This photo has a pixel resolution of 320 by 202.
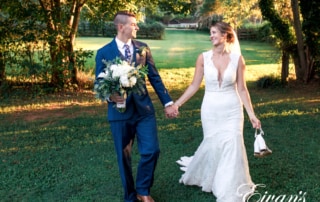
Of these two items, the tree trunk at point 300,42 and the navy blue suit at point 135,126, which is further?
the tree trunk at point 300,42

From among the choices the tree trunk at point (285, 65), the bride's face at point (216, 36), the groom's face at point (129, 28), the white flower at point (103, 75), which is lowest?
the tree trunk at point (285, 65)

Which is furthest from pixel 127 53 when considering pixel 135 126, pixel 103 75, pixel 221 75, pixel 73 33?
pixel 73 33

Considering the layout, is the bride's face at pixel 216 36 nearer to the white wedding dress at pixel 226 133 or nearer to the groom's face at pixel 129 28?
the white wedding dress at pixel 226 133

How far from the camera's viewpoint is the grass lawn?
17.6ft

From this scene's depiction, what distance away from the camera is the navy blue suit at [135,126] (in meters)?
4.50

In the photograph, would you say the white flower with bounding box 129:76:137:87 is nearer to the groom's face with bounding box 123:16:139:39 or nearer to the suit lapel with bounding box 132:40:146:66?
the suit lapel with bounding box 132:40:146:66

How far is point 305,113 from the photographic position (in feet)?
31.3

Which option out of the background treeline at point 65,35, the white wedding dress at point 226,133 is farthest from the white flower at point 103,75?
the background treeline at point 65,35

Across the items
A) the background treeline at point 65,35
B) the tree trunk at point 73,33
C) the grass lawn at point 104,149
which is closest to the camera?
the grass lawn at point 104,149

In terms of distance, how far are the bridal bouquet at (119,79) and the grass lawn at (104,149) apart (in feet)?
5.21

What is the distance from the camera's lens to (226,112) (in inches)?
193

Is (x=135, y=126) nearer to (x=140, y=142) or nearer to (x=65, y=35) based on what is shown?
(x=140, y=142)

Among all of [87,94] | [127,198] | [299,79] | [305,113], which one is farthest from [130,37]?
[299,79]

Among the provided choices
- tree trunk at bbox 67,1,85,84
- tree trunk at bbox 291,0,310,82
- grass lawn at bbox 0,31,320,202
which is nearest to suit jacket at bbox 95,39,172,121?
grass lawn at bbox 0,31,320,202
